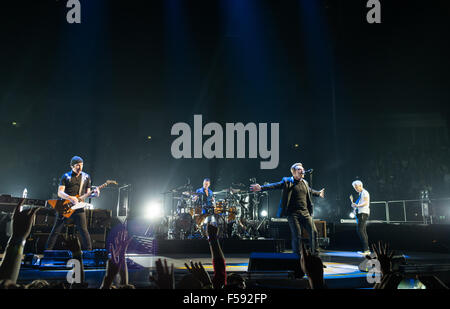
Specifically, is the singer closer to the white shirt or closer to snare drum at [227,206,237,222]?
the white shirt

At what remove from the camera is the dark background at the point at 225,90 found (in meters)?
9.33

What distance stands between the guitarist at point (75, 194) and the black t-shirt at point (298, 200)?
3.32m

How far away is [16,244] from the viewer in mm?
1857

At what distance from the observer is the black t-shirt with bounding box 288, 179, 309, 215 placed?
17.4 feet

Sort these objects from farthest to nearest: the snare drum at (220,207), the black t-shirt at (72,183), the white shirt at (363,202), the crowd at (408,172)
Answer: the crowd at (408,172), the snare drum at (220,207), the white shirt at (363,202), the black t-shirt at (72,183)

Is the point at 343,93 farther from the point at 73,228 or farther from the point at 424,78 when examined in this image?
the point at 73,228

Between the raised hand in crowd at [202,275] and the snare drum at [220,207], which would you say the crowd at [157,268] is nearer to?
the raised hand in crowd at [202,275]

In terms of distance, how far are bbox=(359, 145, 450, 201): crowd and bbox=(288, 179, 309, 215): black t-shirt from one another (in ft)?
33.3

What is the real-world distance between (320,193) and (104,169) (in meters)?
10.6

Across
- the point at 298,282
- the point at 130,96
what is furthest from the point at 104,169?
the point at 298,282

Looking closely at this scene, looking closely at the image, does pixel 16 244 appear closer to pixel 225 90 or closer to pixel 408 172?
pixel 225 90

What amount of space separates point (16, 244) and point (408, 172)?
15.4m

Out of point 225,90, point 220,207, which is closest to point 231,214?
point 220,207

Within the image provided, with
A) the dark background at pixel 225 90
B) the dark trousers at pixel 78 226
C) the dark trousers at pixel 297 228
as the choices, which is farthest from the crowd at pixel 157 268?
the dark background at pixel 225 90
